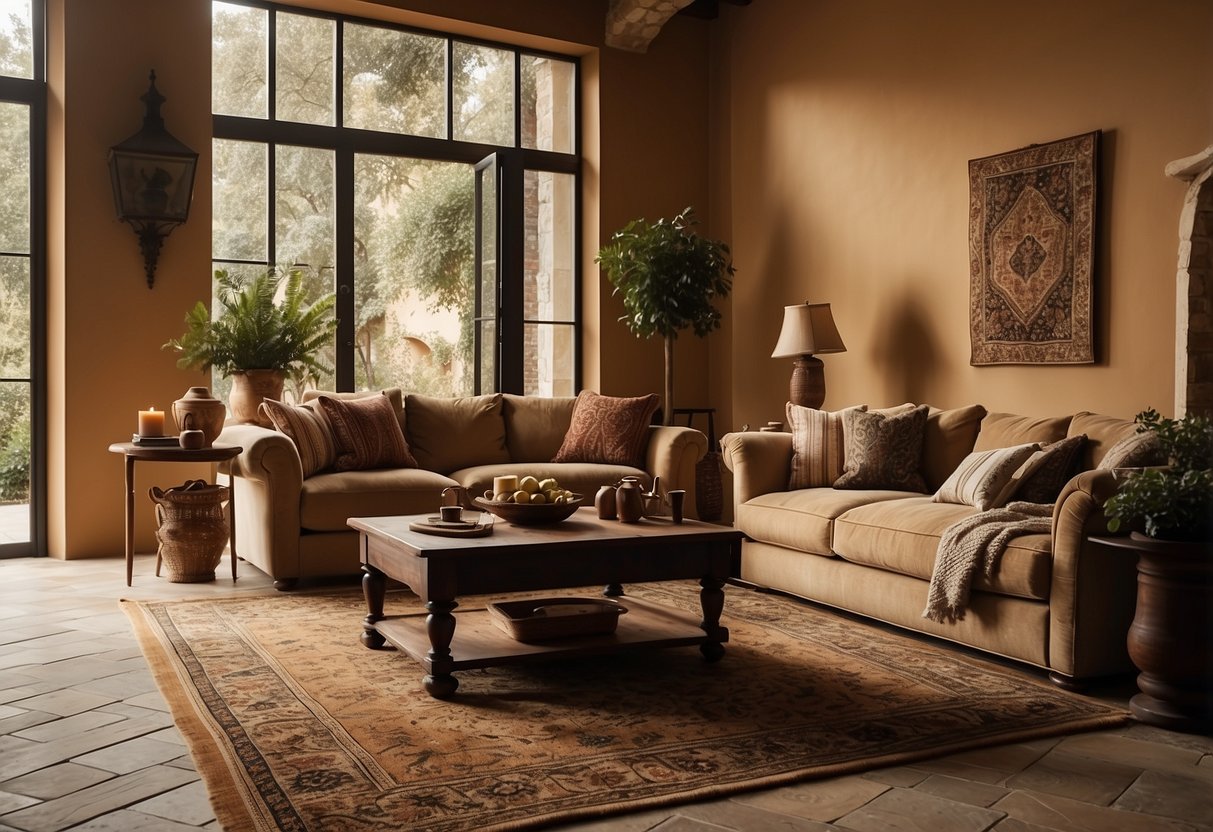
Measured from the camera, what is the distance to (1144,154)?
4.54 metres

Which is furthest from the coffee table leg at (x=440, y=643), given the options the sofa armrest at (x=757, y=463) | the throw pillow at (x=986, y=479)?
the sofa armrest at (x=757, y=463)

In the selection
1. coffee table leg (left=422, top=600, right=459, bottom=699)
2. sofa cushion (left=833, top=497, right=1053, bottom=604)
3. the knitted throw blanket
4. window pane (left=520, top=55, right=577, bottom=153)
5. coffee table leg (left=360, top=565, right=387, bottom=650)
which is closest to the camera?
coffee table leg (left=422, top=600, right=459, bottom=699)

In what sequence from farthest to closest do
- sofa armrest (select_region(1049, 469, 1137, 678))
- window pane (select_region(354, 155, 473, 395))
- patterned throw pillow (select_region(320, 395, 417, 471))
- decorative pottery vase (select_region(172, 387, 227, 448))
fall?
1. window pane (select_region(354, 155, 473, 395))
2. patterned throw pillow (select_region(320, 395, 417, 471))
3. decorative pottery vase (select_region(172, 387, 227, 448))
4. sofa armrest (select_region(1049, 469, 1137, 678))

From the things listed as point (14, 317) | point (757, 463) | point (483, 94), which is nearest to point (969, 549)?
point (757, 463)

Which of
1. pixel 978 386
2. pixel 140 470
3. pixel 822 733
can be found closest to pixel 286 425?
pixel 140 470

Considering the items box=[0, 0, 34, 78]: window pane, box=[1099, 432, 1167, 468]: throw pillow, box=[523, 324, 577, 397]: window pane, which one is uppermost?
box=[0, 0, 34, 78]: window pane

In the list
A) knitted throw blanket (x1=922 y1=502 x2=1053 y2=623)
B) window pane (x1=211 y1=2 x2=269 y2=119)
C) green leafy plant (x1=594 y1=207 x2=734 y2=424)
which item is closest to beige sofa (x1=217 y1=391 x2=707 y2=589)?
green leafy plant (x1=594 y1=207 x2=734 y2=424)

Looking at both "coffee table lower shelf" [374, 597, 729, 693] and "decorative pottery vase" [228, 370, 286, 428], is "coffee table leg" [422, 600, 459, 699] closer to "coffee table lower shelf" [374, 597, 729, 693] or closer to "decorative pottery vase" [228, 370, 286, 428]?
"coffee table lower shelf" [374, 597, 729, 693]

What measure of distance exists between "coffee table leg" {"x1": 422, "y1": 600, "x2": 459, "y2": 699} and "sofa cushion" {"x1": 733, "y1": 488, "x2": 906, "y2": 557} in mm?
1749

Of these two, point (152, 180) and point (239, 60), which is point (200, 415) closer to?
point (152, 180)

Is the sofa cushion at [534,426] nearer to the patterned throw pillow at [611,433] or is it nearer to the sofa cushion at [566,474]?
the patterned throw pillow at [611,433]

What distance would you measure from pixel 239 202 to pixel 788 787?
4866mm

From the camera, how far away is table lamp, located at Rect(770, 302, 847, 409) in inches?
230

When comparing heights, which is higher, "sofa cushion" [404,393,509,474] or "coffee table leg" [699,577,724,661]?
"sofa cushion" [404,393,509,474]
